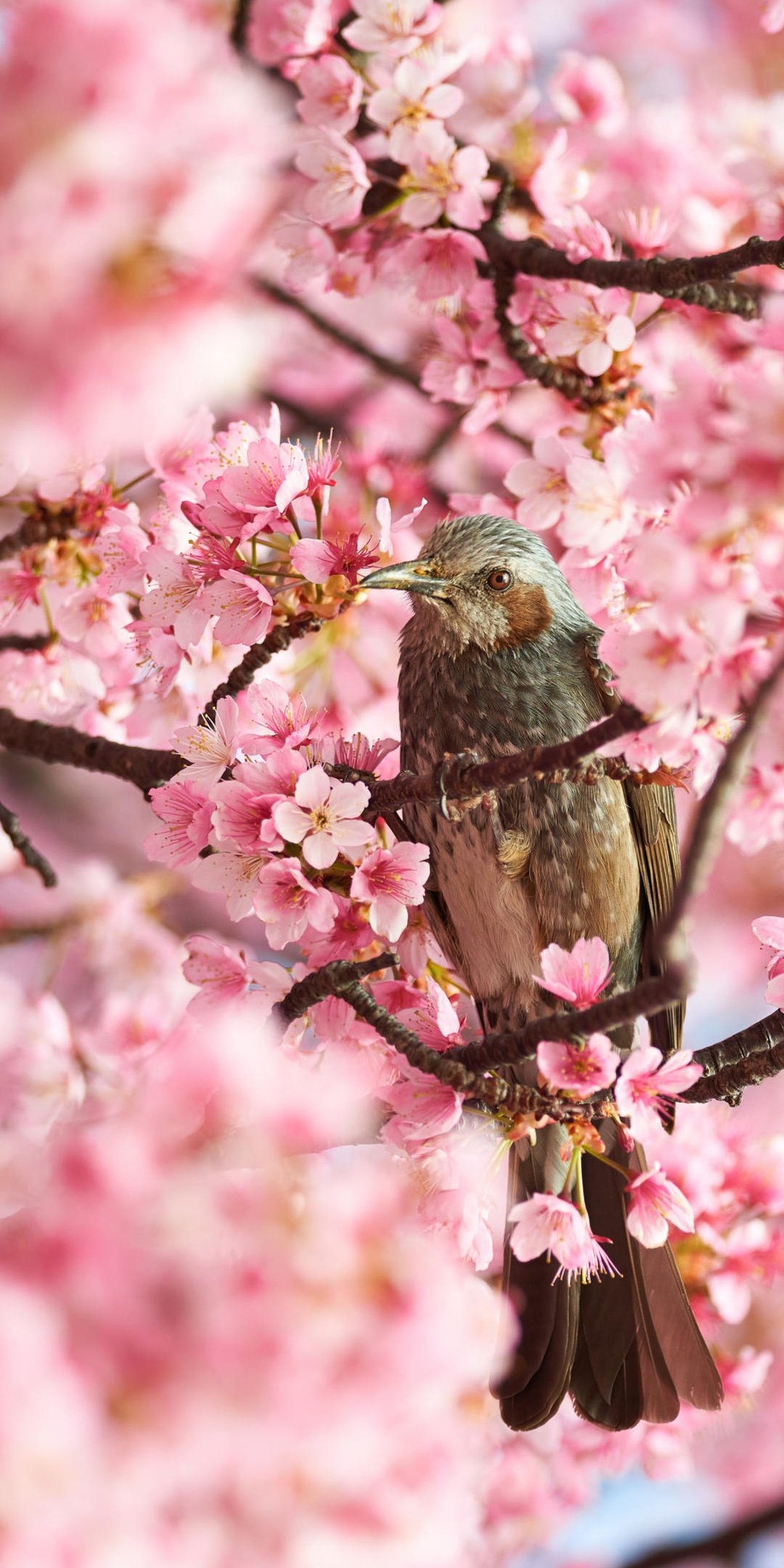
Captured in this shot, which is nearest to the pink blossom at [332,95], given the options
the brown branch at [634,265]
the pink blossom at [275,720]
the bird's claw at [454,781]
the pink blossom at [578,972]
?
the brown branch at [634,265]

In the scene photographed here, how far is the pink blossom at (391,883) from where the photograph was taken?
1456mm

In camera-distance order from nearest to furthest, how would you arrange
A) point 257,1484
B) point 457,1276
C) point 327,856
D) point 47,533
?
point 257,1484
point 457,1276
point 327,856
point 47,533

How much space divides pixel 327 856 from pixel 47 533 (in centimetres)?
74

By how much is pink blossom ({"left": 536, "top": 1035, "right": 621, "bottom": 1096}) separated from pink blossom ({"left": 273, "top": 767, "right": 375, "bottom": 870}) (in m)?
0.30

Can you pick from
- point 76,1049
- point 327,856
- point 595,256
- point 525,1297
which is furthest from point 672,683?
point 76,1049

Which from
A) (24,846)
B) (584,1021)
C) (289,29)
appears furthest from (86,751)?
(289,29)

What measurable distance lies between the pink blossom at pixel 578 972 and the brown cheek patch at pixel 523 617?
2.40 ft

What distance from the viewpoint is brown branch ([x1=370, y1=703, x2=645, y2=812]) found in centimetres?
112

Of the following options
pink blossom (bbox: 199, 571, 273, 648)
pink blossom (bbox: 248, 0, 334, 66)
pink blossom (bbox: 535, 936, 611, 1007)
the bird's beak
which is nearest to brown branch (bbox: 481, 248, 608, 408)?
the bird's beak

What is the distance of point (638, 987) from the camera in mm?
1079

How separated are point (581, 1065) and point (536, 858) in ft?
2.20

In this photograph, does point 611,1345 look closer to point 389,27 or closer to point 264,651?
point 264,651

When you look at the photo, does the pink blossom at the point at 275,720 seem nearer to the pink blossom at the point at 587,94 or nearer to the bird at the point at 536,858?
the bird at the point at 536,858

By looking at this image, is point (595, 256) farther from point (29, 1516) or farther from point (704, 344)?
point (29, 1516)
